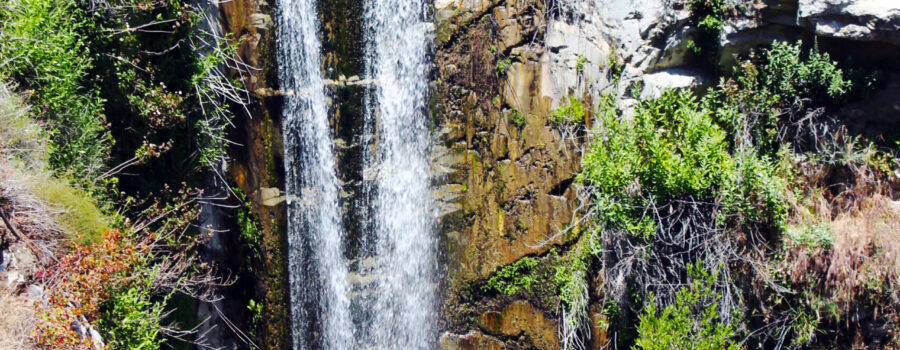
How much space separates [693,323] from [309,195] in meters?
4.03

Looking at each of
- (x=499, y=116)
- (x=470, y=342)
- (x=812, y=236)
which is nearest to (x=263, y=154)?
(x=499, y=116)

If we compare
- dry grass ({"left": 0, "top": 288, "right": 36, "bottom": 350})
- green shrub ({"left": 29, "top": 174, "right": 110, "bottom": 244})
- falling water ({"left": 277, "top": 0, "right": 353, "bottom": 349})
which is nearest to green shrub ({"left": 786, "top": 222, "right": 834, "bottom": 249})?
falling water ({"left": 277, "top": 0, "right": 353, "bottom": 349})

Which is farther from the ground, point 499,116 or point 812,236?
point 499,116

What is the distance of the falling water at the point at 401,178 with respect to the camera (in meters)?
6.58

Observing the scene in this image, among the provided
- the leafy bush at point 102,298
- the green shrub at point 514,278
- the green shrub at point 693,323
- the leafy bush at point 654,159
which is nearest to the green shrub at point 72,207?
the leafy bush at point 102,298

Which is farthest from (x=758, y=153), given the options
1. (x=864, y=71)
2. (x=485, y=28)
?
(x=485, y=28)

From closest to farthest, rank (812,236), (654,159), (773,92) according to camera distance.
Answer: (812,236), (654,159), (773,92)

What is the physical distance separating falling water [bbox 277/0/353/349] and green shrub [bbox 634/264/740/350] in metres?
3.26

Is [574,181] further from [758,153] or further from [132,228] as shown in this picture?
[132,228]

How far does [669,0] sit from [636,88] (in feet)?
2.74

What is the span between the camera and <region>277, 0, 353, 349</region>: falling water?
21.7ft

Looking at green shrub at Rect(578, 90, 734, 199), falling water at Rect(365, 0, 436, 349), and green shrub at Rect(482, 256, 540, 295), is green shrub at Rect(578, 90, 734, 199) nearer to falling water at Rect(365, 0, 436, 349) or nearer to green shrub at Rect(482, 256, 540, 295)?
green shrub at Rect(482, 256, 540, 295)

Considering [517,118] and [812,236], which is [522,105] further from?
[812,236]

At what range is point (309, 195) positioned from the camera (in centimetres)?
691
